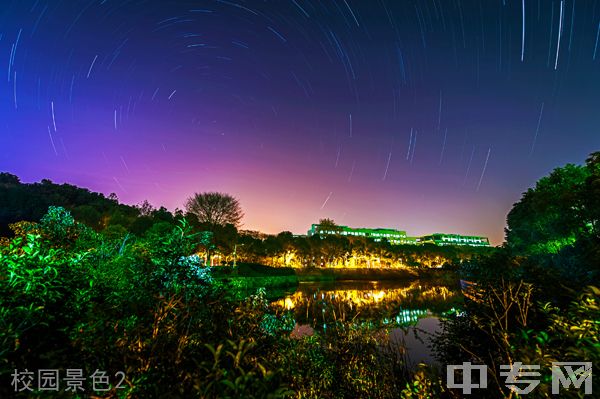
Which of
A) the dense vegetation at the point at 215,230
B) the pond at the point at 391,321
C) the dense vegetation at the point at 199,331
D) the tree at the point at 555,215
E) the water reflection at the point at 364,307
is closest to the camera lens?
the dense vegetation at the point at 199,331

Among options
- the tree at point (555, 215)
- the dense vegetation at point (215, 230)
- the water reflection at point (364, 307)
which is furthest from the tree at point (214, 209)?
the tree at point (555, 215)

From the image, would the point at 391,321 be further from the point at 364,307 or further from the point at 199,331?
the point at 364,307

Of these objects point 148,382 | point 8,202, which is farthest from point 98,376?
point 8,202

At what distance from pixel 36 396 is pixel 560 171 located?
4733cm

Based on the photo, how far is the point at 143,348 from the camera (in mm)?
3365

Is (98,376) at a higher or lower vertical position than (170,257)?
lower

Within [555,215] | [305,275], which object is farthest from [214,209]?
[555,215]

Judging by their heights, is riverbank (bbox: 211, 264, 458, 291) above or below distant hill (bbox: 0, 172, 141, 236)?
below

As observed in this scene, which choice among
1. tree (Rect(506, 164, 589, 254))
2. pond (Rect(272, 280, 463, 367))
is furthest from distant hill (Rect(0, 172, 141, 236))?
tree (Rect(506, 164, 589, 254))

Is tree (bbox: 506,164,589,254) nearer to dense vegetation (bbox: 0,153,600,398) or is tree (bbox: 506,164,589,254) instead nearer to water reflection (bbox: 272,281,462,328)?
water reflection (bbox: 272,281,462,328)

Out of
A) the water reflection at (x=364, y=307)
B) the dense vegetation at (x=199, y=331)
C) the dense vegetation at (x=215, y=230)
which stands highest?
the dense vegetation at (x=215, y=230)

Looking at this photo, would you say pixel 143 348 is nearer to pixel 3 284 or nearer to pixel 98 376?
pixel 98 376

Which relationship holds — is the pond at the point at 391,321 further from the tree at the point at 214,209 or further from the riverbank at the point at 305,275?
the tree at the point at 214,209

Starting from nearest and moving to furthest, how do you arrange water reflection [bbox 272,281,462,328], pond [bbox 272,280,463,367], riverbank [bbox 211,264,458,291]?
pond [bbox 272,280,463,367]
water reflection [bbox 272,281,462,328]
riverbank [bbox 211,264,458,291]
